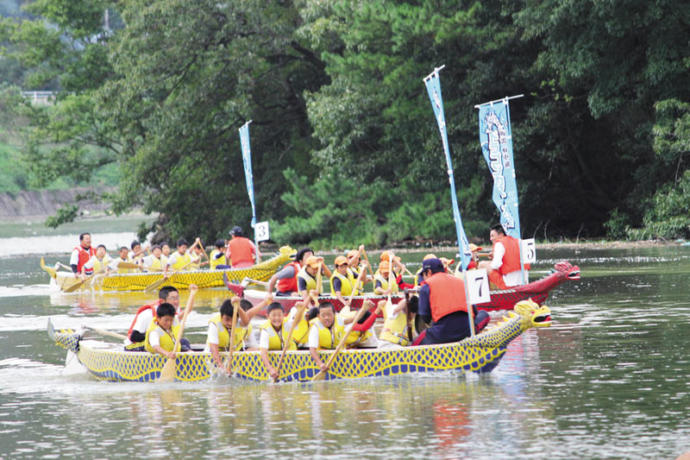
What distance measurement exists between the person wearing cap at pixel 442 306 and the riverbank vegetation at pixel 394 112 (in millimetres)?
23713

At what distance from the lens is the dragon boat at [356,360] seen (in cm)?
1465

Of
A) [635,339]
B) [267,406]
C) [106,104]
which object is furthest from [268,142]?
[267,406]

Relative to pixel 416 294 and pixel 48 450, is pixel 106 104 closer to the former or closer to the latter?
pixel 416 294

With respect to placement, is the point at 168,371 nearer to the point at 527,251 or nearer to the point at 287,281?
the point at 287,281

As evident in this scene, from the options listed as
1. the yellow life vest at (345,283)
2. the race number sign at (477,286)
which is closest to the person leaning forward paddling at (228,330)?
the race number sign at (477,286)

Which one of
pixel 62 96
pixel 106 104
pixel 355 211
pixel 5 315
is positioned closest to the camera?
pixel 5 315

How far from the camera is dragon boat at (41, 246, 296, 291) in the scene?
3100 cm

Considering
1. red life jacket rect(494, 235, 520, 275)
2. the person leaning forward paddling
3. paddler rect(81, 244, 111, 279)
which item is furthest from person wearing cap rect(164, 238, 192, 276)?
the person leaning forward paddling

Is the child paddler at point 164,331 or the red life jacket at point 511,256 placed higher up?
the red life jacket at point 511,256

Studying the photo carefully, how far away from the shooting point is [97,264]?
1292 inches

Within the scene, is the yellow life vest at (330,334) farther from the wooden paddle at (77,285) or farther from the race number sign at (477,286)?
the wooden paddle at (77,285)

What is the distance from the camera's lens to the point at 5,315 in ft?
87.4

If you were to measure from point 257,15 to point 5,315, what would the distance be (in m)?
25.1

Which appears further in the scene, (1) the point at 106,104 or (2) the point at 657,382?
(1) the point at 106,104
